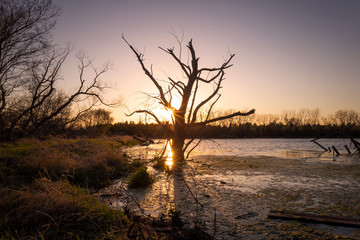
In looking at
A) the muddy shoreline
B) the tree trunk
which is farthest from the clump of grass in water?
the tree trunk

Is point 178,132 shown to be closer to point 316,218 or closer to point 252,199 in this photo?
point 252,199

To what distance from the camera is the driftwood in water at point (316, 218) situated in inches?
142

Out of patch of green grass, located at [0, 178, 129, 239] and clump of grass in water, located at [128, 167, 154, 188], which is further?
clump of grass in water, located at [128, 167, 154, 188]

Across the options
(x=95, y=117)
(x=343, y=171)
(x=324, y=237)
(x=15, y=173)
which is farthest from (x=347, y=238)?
(x=95, y=117)

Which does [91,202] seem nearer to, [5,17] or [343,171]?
[343,171]

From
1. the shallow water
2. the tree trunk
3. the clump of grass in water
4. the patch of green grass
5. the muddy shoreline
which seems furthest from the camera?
the tree trunk

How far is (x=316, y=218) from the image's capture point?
3.79 metres

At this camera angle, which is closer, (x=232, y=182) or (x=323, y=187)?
(x=323, y=187)

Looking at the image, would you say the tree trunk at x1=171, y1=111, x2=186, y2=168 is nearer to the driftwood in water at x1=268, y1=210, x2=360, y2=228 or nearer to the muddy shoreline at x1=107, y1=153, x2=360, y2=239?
the muddy shoreline at x1=107, y1=153, x2=360, y2=239

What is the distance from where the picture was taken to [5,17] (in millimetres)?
14297

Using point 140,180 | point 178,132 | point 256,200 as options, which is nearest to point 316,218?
point 256,200

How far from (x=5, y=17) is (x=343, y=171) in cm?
1855

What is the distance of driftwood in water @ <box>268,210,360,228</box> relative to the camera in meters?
3.60

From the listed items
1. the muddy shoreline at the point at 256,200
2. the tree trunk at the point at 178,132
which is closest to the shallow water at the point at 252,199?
the muddy shoreline at the point at 256,200
